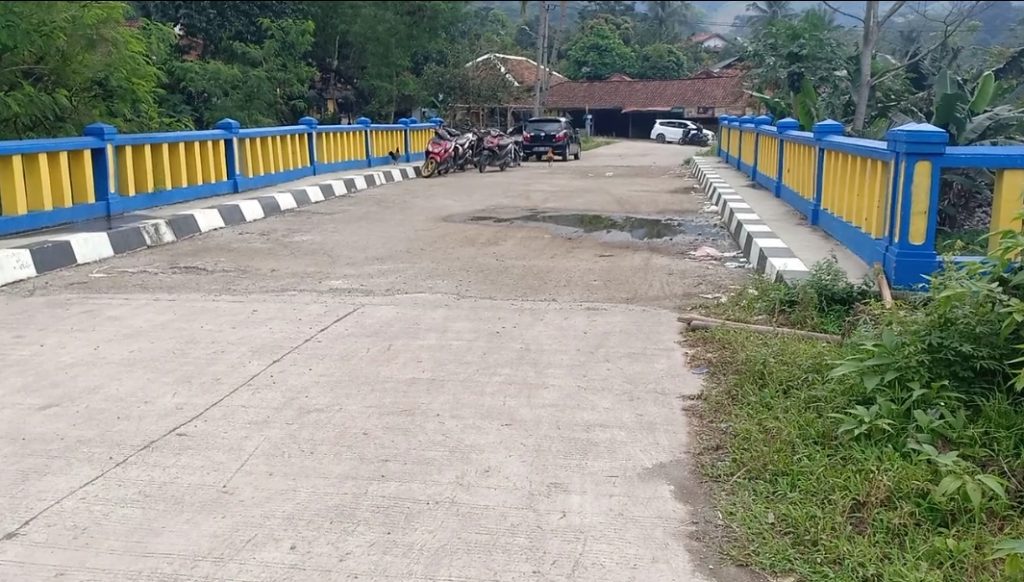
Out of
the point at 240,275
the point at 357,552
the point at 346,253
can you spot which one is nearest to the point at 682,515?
the point at 357,552

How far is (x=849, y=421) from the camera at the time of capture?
3295mm

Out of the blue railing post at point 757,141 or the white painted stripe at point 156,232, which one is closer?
the white painted stripe at point 156,232

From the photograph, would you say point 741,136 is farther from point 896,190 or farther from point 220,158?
point 896,190

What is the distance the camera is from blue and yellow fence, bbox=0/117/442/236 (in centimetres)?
755

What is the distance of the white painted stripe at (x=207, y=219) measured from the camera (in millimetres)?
9105

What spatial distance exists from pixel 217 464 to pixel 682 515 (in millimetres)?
1692

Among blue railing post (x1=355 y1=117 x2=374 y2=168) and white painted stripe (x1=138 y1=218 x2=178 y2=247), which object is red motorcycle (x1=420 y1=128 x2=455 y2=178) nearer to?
blue railing post (x1=355 y1=117 x2=374 y2=168)

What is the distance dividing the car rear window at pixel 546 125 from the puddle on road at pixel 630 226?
48.6 feet

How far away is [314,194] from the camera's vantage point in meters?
12.2

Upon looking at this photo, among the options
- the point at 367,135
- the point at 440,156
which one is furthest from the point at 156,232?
the point at 440,156

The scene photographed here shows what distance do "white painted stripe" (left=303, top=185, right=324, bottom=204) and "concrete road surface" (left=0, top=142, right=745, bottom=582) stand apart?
4.86 metres

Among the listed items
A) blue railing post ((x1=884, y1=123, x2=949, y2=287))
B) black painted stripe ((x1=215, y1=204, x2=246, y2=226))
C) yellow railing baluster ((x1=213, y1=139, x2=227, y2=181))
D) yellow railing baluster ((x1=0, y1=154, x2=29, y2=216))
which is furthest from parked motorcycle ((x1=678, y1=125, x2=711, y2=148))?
blue railing post ((x1=884, y1=123, x2=949, y2=287))

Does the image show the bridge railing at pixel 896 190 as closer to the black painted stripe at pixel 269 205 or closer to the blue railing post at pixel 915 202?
the blue railing post at pixel 915 202

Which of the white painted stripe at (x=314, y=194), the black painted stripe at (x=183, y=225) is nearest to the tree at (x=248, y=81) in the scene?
the white painted stripe at (x=314, y=194)
